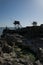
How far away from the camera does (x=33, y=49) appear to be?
16375mm

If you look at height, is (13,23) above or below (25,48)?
above

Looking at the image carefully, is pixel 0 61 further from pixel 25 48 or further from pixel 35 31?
pixel 35 31

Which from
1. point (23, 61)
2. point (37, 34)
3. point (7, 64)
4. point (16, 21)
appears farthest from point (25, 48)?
point (16, 21)

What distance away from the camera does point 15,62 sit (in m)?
10.3

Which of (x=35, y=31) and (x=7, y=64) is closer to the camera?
(x=7, y=64)

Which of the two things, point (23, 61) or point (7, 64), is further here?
point (23, 61)

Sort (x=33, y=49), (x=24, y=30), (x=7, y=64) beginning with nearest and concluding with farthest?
(x=7, y=64) < (x=33, y=49) < (x=24, y=30)

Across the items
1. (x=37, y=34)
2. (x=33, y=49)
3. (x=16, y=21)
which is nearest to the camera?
(x=33, y=49)

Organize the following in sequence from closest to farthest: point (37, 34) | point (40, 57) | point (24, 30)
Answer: point (40, 57), point (37, 34), point (24, 30)

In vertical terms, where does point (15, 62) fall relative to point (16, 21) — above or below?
below

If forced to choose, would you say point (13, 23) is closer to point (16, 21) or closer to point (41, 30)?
point (16, 21)

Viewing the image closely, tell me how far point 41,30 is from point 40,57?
2267cm

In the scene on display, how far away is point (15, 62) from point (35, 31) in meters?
25.7

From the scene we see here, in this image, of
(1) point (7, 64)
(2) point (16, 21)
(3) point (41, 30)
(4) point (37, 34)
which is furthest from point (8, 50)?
(2) point (16, 21)
